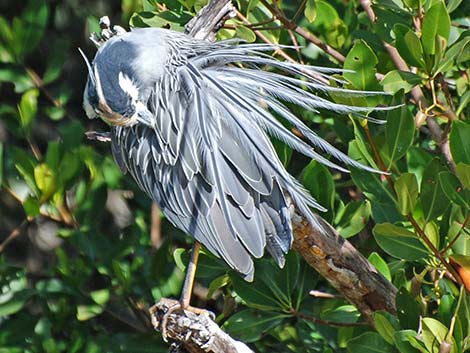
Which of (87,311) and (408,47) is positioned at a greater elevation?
(408,47)

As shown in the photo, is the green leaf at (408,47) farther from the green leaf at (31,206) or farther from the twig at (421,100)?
the green leaf at (31,206)

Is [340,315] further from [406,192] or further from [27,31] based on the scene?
[27,31]

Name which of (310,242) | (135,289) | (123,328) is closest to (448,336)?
(310,242)

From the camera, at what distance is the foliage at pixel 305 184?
2479mm

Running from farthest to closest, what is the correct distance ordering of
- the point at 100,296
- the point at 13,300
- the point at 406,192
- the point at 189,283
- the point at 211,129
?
the point at 13,300 < the point at 100,296 < the point at 189,283 < the point at 211,129 < the point at 406,192

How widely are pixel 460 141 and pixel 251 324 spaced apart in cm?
74

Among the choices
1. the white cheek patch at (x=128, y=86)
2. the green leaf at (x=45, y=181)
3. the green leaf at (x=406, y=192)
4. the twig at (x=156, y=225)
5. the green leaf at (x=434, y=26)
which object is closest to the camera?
the green leaf at (x=406, y=192)

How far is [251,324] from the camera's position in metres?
2.82

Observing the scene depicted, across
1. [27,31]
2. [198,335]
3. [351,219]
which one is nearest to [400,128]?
[351,219]

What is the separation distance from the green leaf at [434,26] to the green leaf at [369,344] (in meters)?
0.67

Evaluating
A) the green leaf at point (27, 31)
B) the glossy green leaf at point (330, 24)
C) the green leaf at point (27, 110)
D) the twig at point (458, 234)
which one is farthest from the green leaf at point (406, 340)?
the green leaf at point (27, 31)

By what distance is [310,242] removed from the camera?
8.54 feet

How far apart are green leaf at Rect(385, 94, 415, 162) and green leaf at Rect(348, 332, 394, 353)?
1.37 feet

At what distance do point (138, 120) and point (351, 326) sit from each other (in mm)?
726
